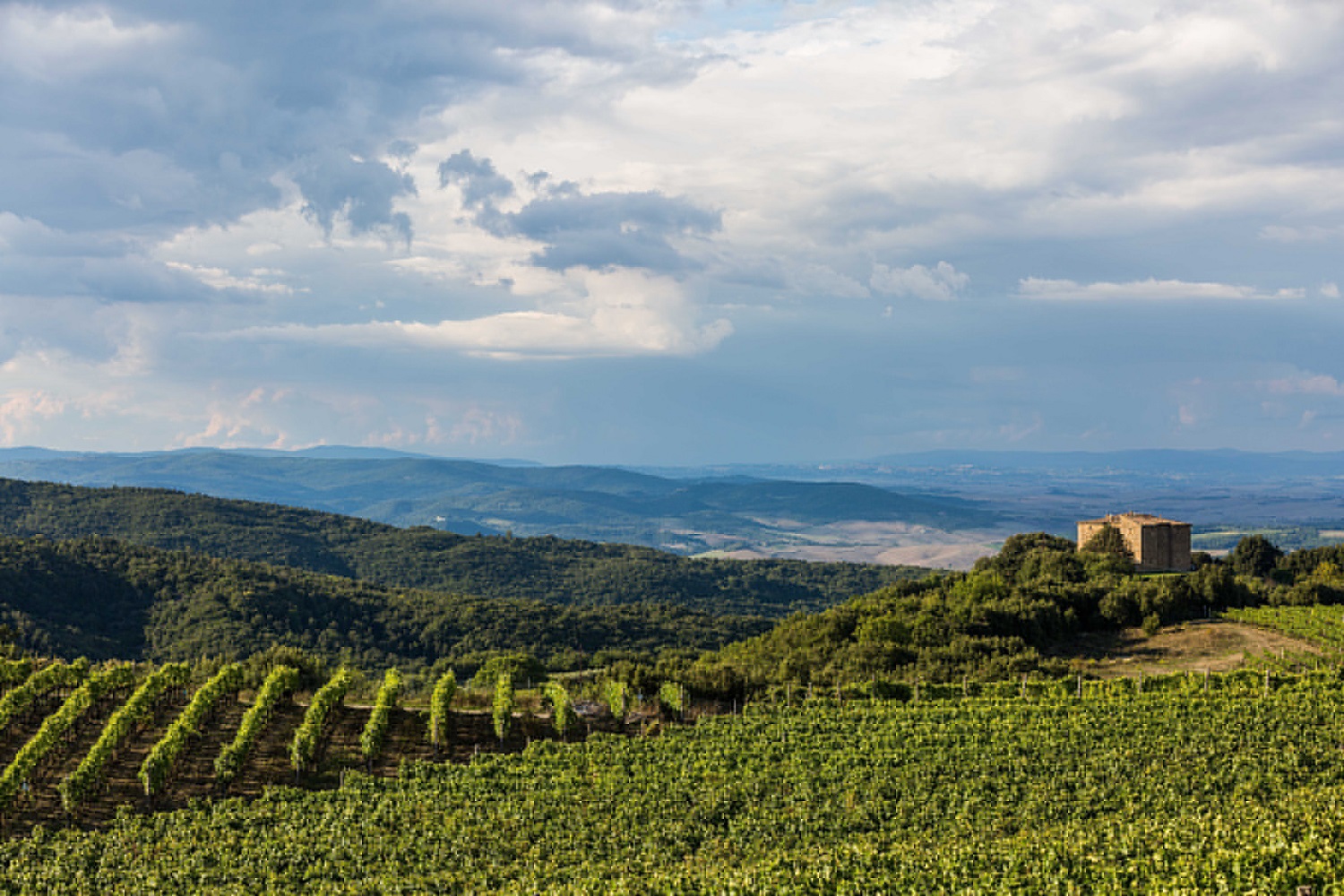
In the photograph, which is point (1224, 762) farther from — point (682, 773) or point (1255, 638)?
point (1255, 638)

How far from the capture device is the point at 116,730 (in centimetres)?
3716

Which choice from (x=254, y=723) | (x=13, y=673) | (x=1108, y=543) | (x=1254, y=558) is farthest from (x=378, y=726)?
(x=1254, y=558)

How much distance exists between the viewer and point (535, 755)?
37000mm

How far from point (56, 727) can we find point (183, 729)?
16.1 ft

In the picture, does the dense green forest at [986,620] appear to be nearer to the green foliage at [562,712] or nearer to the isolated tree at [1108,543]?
the isolated tree at [1108,543]

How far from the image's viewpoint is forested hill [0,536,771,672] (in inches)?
3740

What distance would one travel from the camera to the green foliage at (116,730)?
32.5 meters

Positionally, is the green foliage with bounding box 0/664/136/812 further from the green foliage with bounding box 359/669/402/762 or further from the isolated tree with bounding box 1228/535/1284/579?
the isolated tree with bounding box 1228/535/1284/579

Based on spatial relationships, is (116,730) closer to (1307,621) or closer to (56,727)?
(56,727)

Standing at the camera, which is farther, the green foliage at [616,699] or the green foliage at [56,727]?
the green foliage at [616,699]

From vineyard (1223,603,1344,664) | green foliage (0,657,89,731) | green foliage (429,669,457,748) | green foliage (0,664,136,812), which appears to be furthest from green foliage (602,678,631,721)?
vineyard (1223,603,1344,664)

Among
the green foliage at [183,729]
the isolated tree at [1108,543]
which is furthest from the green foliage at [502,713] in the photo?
the isolated tree at [1108,543]

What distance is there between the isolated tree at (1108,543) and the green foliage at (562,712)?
5991cm

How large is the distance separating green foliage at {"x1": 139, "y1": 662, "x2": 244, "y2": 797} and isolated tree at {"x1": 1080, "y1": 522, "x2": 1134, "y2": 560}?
236 feet
